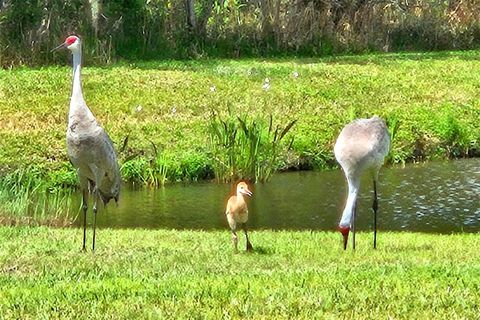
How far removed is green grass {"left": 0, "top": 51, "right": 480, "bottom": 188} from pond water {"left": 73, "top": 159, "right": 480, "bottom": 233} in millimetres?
788

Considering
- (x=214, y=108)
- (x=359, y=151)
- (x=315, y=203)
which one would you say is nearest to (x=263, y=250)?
(x=359, y=151)

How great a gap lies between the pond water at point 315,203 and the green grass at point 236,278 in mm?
2365

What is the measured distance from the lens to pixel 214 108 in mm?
18594

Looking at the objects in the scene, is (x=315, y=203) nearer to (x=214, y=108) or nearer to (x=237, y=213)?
(x=237, y=213)

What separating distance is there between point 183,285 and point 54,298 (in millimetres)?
874

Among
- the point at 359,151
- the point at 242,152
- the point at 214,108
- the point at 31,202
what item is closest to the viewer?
the point at 359,151

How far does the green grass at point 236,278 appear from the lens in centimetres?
645

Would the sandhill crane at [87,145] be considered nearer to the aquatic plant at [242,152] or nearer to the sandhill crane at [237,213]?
the sandhill crane at [237,213]

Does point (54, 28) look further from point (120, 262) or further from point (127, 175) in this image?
point (120, 262)

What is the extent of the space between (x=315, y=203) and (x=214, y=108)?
5.15 meters

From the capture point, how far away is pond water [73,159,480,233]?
12852mm

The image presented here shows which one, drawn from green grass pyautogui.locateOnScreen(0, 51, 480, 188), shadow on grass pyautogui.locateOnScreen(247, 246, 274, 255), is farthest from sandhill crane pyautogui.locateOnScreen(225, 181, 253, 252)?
green grass pyautogui.locateOnScreen(0, 51, 480, 188)

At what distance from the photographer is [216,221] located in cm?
1303

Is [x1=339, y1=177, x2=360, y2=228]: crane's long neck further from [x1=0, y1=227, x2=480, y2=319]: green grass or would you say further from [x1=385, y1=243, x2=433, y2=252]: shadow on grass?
[x1=385, y1=243, x2=433, y2=252]: shadow on grass
